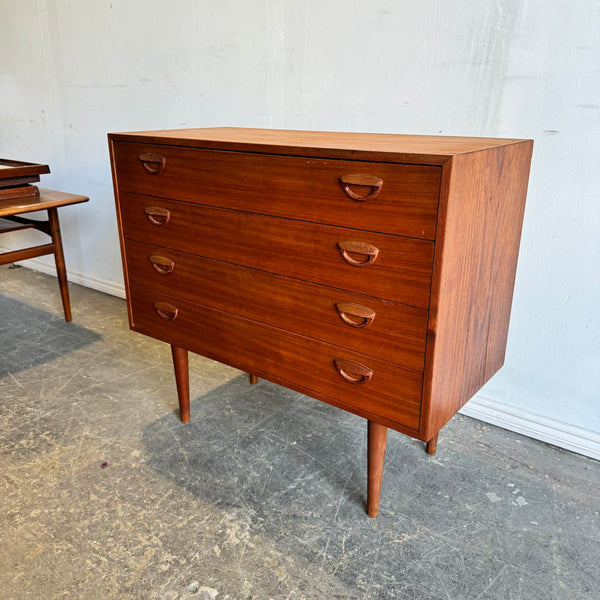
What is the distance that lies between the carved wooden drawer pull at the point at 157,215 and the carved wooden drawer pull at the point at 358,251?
2.01 feet

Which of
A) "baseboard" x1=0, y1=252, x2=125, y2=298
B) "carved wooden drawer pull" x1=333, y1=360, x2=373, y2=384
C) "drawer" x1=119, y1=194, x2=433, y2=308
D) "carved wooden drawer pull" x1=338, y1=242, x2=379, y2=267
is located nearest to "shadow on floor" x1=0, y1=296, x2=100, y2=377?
"baseboard" x1=0, y1=252, x2=125, y2=298

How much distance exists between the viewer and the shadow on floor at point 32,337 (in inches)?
95.0

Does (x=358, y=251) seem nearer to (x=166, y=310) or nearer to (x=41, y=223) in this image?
(x=166, y=310)

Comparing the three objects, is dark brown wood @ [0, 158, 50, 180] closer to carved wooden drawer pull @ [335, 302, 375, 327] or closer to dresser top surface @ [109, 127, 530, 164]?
dresser top surface @ [109, 127, 530, 164]

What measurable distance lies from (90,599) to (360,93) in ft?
5.64

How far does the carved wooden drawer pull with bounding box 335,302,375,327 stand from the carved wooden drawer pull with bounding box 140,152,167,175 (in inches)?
26.3

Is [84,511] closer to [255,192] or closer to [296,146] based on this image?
[255,192]

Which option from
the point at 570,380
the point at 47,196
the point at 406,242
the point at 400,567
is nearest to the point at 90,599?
the point at 400,567

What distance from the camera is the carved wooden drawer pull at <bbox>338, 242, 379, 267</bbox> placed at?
1204mm

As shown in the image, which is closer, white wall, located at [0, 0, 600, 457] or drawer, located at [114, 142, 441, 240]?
drawer, located at [114, 142, 441, 240]

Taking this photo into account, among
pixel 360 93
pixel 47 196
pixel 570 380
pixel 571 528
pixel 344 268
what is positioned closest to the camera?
pixel 344 268

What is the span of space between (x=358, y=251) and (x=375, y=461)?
22.7 inches

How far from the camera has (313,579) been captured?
4.34 ft

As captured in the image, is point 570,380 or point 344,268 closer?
point 344,268
